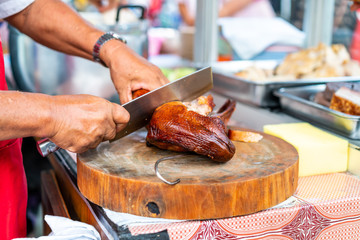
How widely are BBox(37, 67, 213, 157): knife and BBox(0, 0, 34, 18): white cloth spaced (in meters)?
0.71

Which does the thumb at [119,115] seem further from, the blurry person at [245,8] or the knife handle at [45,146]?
the blurry person at [245,8]

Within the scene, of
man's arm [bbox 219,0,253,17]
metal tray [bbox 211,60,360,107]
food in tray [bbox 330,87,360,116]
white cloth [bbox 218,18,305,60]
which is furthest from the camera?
man's arm [bbox 219,0,253,17]

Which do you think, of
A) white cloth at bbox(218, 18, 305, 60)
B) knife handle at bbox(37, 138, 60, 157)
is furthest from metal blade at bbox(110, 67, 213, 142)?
white cloth at bbox(218, 18, 305, 60)

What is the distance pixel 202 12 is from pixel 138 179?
2462mm

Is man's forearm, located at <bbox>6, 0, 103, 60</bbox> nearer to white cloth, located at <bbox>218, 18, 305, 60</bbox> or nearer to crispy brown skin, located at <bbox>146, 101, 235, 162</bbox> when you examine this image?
crispy brown skin, located at <bbox>146, 101, 235, 162</bbox>

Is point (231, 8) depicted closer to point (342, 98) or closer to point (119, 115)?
point (342, 98)

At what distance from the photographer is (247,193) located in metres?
1.13

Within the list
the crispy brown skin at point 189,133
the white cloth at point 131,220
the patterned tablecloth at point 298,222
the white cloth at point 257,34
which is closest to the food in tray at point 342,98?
the patterned tablecloth at point 298,222

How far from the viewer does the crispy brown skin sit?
1223 mm

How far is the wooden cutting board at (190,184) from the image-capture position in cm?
111

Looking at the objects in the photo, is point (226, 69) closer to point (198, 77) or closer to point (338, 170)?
point (198, 77)

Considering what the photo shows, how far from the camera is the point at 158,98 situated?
1.46 metres

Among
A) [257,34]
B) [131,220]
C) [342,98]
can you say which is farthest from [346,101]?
[257,34]

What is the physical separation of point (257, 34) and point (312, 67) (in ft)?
3.25
